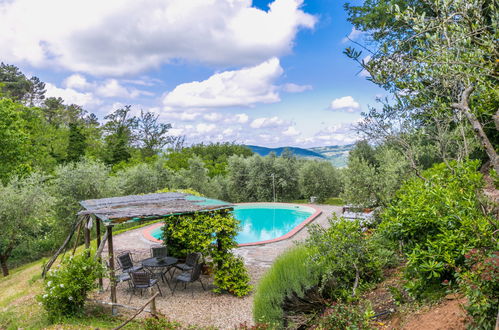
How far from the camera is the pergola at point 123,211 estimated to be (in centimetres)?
651

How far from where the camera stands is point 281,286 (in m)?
5.77

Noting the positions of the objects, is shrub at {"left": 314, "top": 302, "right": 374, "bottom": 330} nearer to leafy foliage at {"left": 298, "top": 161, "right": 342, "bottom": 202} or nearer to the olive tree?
the olive tree

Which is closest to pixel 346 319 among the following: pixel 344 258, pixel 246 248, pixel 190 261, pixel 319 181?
pixel 344 258

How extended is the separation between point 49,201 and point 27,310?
21.4ft

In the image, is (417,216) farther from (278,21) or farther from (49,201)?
(49,201)

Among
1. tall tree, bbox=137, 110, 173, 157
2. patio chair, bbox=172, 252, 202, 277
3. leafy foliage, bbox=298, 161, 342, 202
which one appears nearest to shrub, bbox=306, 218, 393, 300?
patio chair, bbox=172, 252, 202, 277

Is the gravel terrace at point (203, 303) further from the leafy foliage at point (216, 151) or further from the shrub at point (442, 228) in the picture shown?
the leafy foliage at point (216, 151)

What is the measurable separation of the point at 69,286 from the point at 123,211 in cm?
189

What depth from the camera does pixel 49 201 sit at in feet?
39.8

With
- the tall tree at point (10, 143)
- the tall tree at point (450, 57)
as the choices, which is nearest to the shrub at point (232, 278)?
the tall tree at point (450, 57)

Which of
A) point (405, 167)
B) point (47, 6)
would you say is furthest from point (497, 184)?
point (47, 6)

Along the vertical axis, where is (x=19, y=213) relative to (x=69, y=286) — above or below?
above

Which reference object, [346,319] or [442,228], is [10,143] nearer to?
[346,319]

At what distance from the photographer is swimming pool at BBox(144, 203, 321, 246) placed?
1656 centimetres
